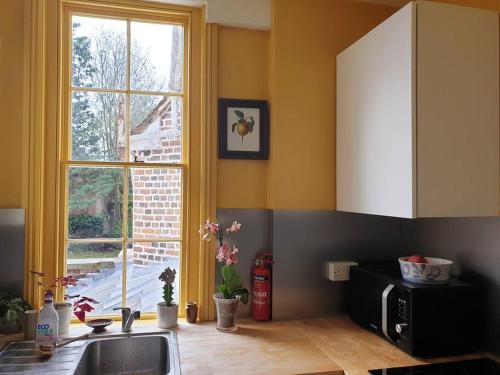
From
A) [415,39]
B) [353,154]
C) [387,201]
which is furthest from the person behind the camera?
[353,154]

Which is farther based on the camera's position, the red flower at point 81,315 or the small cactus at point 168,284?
the small cactus at point 168,284

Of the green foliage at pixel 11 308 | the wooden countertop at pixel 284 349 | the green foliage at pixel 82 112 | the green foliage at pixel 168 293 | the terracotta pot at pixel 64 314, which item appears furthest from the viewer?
the green foliage at pixel 82 112

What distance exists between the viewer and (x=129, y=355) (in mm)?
1812

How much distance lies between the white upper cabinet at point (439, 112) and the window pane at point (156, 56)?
1071 millimetres

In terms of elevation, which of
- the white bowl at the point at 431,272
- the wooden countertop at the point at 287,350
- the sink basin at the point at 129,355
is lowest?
the sink basin at the point at 129,355

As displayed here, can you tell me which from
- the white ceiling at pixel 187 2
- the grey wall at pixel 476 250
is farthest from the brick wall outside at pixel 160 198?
the grey wall at pixel 476 250

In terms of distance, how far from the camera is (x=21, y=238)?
1.87 metres

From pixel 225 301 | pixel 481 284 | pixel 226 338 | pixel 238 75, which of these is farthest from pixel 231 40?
pixel 481 284

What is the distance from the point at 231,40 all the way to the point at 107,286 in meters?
1.44

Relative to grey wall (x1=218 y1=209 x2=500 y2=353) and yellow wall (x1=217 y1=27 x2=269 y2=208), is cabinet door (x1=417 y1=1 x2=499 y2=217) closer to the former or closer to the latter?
grey wall (x1=218 y1=209 x2=500 y2=353)

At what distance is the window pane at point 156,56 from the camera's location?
213cm

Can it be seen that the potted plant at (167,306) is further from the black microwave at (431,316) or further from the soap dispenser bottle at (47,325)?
the black microwave at (431,316)

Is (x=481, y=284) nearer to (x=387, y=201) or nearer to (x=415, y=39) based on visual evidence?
(x=387, y=201)

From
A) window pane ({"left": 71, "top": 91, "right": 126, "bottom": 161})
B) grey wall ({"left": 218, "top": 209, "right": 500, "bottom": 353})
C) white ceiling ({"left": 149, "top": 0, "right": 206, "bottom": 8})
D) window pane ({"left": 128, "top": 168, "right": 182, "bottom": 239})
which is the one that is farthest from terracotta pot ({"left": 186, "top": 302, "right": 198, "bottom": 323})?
white ceiling ({"left": 149, "top": 0, "right": 206, "bottom": 8})
